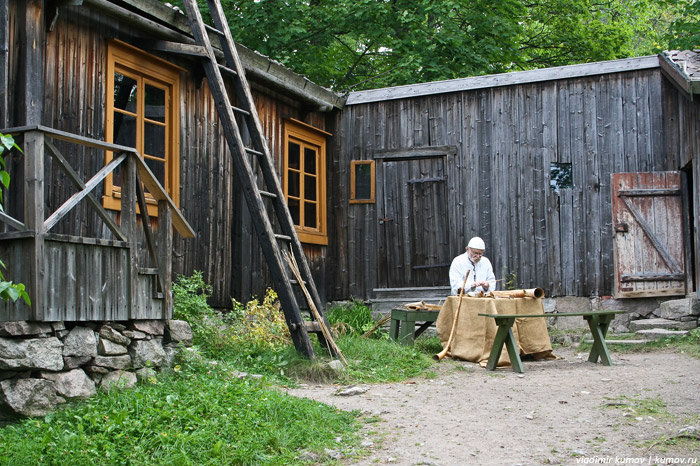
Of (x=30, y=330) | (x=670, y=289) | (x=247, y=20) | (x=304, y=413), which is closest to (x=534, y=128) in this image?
(x=670, y=289)

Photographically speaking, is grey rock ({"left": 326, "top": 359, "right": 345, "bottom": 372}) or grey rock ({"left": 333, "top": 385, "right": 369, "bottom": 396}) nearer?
grey rock ({"left": 333, "top": 385, "right": 369, "bottom": 396})

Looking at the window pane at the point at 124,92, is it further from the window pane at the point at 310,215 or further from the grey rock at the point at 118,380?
the window pane at the point at 310,215

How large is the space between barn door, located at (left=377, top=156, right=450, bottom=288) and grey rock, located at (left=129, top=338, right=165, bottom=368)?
21.9 ft

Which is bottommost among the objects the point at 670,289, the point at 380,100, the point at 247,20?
the point at 670,289

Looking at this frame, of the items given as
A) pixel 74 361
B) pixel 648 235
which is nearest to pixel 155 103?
pixel 74 361

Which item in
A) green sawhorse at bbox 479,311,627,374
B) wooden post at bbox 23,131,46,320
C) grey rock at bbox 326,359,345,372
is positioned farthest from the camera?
green sawhorse at bbox 479,311,627,374

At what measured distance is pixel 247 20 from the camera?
15586 mm

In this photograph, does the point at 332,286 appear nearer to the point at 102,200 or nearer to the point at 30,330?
the point at 102,200

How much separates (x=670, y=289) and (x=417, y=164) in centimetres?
440

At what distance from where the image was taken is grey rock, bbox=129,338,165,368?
19.4 feet

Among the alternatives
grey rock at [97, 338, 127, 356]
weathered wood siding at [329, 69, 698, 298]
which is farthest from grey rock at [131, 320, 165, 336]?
weathered wood siding at [329, 69, 698, 298]

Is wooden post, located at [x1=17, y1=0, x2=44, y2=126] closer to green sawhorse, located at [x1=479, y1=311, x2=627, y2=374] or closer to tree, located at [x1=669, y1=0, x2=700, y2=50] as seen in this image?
green sawhorse, located at [x1=479, y1=311, x2=627, y2=374]

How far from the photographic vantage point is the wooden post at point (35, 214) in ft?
16.4

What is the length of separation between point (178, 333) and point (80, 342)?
1131mm
